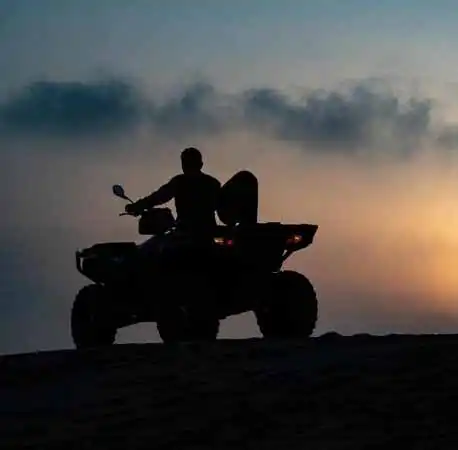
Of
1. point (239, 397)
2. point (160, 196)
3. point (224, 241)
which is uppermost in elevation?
point (160, 196)

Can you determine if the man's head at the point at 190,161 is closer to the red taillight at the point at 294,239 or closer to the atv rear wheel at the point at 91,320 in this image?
the red taillight at the point at 294,239

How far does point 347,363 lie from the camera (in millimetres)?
9180

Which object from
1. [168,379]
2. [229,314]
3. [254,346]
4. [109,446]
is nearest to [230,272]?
[229,314]

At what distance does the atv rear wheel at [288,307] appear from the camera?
43.1ft

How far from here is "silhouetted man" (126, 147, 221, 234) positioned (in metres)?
12.9

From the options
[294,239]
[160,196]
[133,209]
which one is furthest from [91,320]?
[294,239]

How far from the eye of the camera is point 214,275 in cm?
1266

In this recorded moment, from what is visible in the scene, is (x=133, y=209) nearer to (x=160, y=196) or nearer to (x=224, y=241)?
(x=160, y=196)

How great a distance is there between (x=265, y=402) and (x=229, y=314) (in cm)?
501

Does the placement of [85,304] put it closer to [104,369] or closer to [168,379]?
[104,369]

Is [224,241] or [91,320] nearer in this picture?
[224,241]

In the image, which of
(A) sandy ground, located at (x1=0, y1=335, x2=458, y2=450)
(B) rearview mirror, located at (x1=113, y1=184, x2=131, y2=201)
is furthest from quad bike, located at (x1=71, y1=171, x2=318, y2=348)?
(A) sandy ground, located at (x1=0, y1=335, x2=458, y2=450)

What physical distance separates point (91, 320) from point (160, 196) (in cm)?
193

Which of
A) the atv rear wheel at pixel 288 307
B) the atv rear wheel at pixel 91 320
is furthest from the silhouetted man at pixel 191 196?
the atv rear wheel at pixel 91 320
